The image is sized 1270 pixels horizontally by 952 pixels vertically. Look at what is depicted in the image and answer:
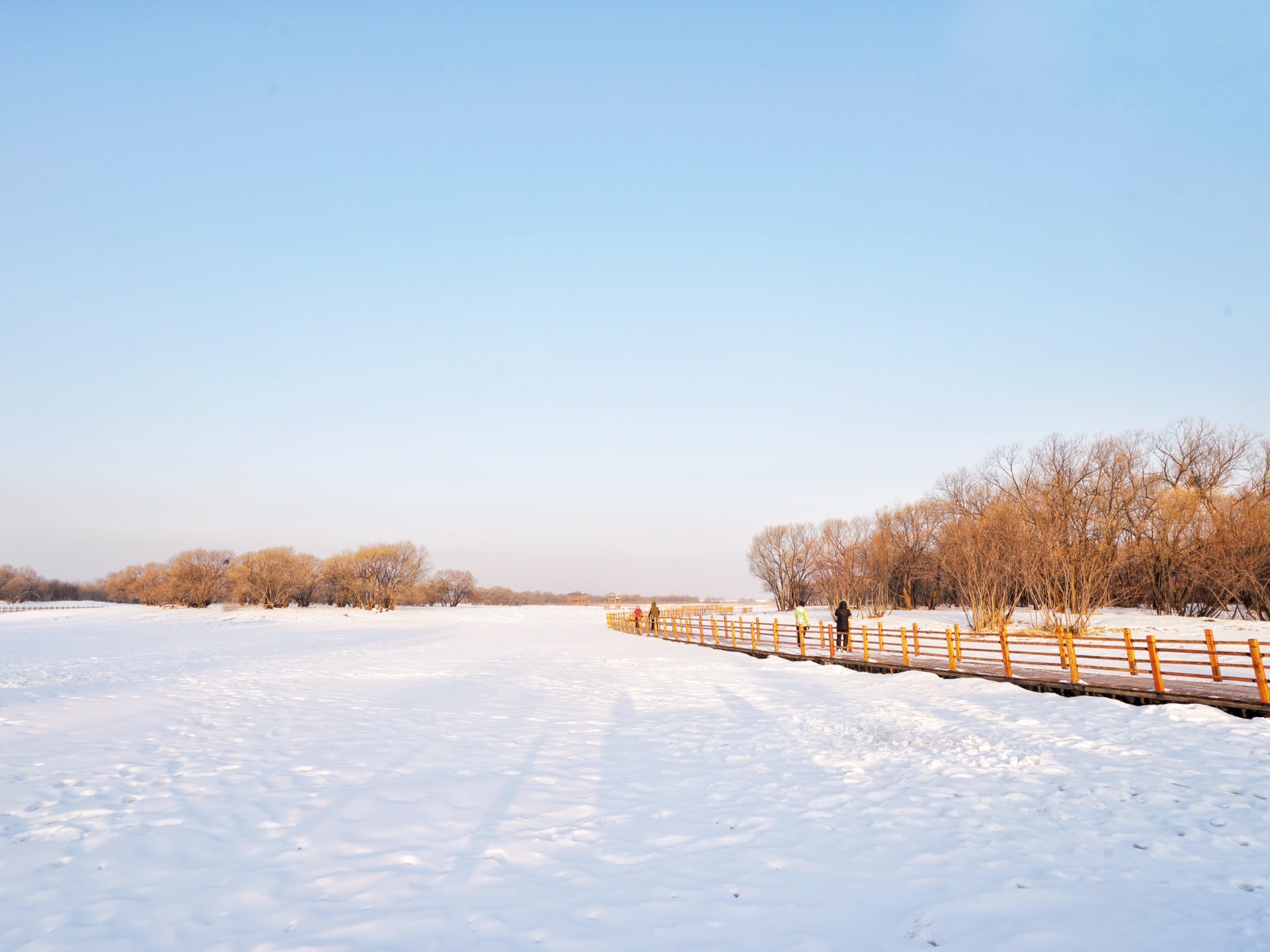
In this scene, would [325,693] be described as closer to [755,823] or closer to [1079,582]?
[755,823]

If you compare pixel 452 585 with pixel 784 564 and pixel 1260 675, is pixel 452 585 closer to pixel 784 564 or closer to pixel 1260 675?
pixel 784 564

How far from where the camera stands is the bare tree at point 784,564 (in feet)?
285

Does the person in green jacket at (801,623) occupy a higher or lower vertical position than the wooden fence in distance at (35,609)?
higher

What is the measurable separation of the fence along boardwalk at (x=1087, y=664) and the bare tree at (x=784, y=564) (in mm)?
56157

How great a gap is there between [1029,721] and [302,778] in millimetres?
11346

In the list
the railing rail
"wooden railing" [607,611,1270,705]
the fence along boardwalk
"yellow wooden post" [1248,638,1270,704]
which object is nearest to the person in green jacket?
"wooden railing" [607,611,1270,705]

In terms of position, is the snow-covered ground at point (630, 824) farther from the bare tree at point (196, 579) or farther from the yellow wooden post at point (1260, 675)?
the bare tree at point (196, 579)

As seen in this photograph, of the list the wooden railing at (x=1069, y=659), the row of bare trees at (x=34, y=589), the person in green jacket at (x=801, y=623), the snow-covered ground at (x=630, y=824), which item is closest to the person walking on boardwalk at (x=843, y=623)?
the wooden railing at (x=1069, y=659)

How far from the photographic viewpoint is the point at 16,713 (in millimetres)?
11883

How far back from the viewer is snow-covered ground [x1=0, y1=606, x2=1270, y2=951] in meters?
4.75

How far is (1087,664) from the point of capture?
2034 centimetres

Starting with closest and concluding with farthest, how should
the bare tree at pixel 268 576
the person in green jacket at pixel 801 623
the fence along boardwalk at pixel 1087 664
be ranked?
the fence along boardwalk at pixel 1087 664 → the person in green jacket at pixel 801 623 → the bare tree at pixel 268 576

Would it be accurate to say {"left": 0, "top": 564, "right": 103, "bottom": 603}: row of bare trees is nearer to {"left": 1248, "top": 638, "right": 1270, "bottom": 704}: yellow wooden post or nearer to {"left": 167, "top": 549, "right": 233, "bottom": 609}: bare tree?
{"left": 167, "top": 549, "right": 233, "bottom": 609}: bare tree

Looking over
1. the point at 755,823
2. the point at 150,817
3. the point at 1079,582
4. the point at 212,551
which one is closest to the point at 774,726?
the point at 755,823
